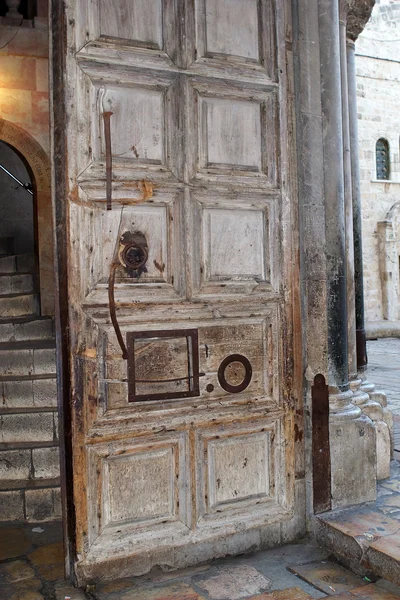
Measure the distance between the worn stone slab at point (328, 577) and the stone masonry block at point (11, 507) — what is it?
179 centimetres

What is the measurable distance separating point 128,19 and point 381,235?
54.1 ft

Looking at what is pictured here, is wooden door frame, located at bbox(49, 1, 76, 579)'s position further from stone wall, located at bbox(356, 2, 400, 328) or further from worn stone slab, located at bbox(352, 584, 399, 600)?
stone wall, located at bbox(356, 2, 400, 328)

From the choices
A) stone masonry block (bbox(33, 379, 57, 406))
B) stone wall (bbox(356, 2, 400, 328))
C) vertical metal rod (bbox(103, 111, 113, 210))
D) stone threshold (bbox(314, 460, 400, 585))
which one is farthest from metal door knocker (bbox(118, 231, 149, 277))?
stone wall (bbox(356, 2, 400, 328))

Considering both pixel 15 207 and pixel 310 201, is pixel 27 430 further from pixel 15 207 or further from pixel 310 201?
pixel 15 207

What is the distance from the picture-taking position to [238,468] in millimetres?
3117

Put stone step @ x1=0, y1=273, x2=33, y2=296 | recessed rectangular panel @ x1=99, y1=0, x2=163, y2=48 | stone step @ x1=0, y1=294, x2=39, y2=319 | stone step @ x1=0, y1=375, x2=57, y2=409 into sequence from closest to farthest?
recessed rectangular panel @ x1=99, y1=0, x2=163, y2=48 < stone step @ x1=0, y1=375, x2=57, y2=409 < stone step @ x1=0, y1=294, x2=39, y2=319 < stone step @ x1=0, y1=273, x2=33, y2=296

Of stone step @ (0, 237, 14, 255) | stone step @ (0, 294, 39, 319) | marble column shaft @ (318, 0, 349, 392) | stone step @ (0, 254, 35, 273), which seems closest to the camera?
marble column shaft @ (318, 0, 349, 392)

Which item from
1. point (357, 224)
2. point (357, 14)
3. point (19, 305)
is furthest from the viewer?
point (19, 305)

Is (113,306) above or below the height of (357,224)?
below

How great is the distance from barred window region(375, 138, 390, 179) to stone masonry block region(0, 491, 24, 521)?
17.4m

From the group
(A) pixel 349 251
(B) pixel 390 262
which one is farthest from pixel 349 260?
(B) pixel 390 262

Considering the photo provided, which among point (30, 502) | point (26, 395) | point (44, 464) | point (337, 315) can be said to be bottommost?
point (30, 502)

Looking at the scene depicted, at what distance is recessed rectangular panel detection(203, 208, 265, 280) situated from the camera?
10.1 feet

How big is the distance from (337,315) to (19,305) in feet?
12.1
